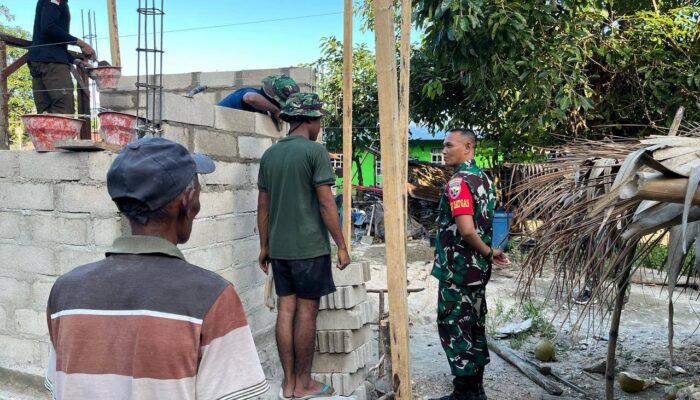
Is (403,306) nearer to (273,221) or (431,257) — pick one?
(273,221)

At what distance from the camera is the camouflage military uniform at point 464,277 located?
3871mm

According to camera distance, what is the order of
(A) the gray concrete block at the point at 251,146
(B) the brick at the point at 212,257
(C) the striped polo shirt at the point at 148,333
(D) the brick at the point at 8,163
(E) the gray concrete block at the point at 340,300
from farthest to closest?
1. (A) the gray concrete block at the point at 251,146
2. (E) the gray concrete block at the point at 340,300
3. (B) the brick at the point at 212,257
4. (D) the brick at the point at 8,163
5. (C) the striped polo shirt at the point at 148,333

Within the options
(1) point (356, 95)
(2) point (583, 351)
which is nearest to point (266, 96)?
(2) point (583, 351)

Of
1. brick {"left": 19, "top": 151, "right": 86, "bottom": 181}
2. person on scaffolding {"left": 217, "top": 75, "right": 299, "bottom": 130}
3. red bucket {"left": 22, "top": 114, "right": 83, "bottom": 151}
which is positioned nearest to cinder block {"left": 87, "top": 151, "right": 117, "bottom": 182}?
brick {"left": 19, "top": 151, "right": 86, "bottom": 181}

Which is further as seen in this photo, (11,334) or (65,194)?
(11,334)

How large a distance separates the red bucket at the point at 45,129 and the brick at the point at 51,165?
0.20ft

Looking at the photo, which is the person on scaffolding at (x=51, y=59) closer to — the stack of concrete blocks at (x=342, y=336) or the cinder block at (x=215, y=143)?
the cinder block at (x=215, y=143)

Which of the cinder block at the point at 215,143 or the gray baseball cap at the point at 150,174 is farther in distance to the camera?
the cinder block at the point at 215,143

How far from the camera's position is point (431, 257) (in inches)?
440

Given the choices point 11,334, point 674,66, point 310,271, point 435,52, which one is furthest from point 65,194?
point 674,66

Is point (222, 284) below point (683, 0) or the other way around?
below

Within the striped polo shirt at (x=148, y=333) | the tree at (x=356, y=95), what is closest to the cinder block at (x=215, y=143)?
the striped polo shirt at (x=148, y=333)

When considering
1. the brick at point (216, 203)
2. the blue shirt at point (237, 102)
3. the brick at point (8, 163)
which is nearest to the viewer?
the brick at point (8, 163)

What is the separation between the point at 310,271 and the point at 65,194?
1.49 m
